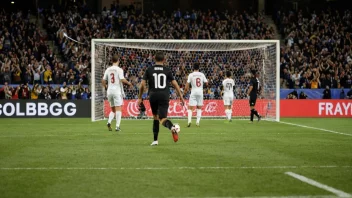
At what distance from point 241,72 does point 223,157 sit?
56.7ft

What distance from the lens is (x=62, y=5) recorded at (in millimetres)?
37781

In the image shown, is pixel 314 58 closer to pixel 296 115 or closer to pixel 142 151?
pixel 296 115

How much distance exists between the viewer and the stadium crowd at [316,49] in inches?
1201

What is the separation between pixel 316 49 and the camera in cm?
3391

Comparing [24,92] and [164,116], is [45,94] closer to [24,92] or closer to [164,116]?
[24,92]

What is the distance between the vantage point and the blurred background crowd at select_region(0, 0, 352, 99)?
2719 centimetres

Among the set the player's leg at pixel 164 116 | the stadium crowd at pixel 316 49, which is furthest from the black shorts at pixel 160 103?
the stadium crowd at pixel 316 49

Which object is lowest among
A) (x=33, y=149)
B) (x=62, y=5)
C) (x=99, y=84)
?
(x=33, y=149)

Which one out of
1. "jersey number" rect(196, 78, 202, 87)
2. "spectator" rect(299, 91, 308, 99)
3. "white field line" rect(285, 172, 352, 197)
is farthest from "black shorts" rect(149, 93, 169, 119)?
"spectator" rect(299, 91, 308, 99)

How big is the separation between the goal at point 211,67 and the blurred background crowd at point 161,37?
54mm

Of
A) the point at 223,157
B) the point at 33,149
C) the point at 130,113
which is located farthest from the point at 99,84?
the point at 223,157

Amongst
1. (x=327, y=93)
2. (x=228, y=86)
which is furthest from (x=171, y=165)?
(x=327, y=93)

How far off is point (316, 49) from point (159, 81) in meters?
23.4

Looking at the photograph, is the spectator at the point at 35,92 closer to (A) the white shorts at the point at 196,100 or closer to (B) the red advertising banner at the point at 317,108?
(A) the white shorts at the point at 196,100
